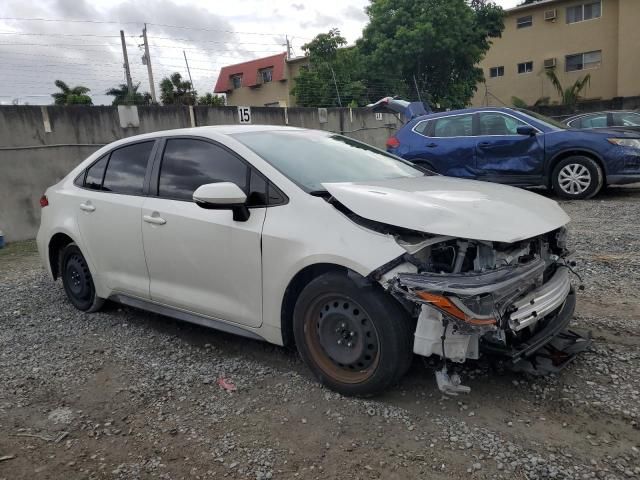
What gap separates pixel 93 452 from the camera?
2705mm

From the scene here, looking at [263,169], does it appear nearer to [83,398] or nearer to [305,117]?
[83,398]

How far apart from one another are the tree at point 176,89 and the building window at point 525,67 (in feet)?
68.4

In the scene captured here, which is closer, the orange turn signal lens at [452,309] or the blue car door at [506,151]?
the orange turn signal lens at [452,309]

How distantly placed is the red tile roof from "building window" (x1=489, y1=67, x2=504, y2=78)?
1420 centimetres

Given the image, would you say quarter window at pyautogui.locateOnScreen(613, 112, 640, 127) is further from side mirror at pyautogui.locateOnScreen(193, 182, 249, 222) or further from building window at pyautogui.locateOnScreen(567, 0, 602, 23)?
building window at pyautogui.locateOnScreen(567, 0, 602, 23)

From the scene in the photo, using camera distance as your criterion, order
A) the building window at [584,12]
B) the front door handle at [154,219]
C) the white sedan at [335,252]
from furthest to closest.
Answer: the building window at [584,12], the front door handle at [154,219], the white sedan at [335,252]

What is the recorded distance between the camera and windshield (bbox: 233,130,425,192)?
3.41 metres

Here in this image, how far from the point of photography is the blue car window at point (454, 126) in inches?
364

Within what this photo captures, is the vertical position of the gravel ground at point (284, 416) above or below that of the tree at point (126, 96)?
below

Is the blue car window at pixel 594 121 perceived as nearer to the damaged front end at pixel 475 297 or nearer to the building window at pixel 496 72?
the damaged front end at pixel 475 297

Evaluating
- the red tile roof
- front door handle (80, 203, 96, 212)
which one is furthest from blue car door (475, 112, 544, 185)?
the red tile roof

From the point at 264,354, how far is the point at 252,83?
38926 mm

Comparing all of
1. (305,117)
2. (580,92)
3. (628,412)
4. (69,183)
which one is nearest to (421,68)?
(580,92)

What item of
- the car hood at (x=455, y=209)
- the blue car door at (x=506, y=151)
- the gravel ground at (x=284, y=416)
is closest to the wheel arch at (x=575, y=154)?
the blue car door at (x=506, y=151)
